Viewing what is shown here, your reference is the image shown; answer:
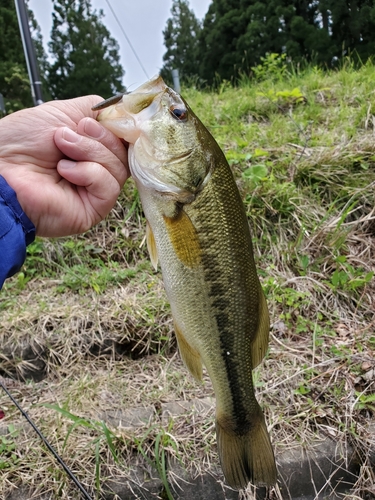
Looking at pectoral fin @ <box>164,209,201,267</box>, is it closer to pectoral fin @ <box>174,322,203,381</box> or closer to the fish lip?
the fish lip

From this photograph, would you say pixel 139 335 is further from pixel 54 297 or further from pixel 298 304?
pixel 298 304

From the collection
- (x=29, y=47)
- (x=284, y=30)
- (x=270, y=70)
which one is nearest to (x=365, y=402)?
(x=270, y=70)

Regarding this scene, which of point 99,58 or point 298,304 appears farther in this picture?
point 99,58

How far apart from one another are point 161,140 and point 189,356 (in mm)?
802

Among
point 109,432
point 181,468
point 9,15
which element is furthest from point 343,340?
point 9,15

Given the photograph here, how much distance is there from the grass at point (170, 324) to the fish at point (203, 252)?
720mm

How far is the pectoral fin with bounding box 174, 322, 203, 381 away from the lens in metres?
1.46

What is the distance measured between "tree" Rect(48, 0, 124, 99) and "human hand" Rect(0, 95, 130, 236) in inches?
981

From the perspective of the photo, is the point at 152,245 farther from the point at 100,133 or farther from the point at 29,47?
the point at 29,47

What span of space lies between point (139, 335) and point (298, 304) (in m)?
1.18

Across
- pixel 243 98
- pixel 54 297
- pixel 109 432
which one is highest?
pixel 243 98

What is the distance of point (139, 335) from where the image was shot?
281 cm

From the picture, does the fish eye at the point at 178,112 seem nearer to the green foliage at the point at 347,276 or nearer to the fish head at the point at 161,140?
the fish head at the point at 161,140

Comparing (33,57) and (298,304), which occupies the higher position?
(33,57)
